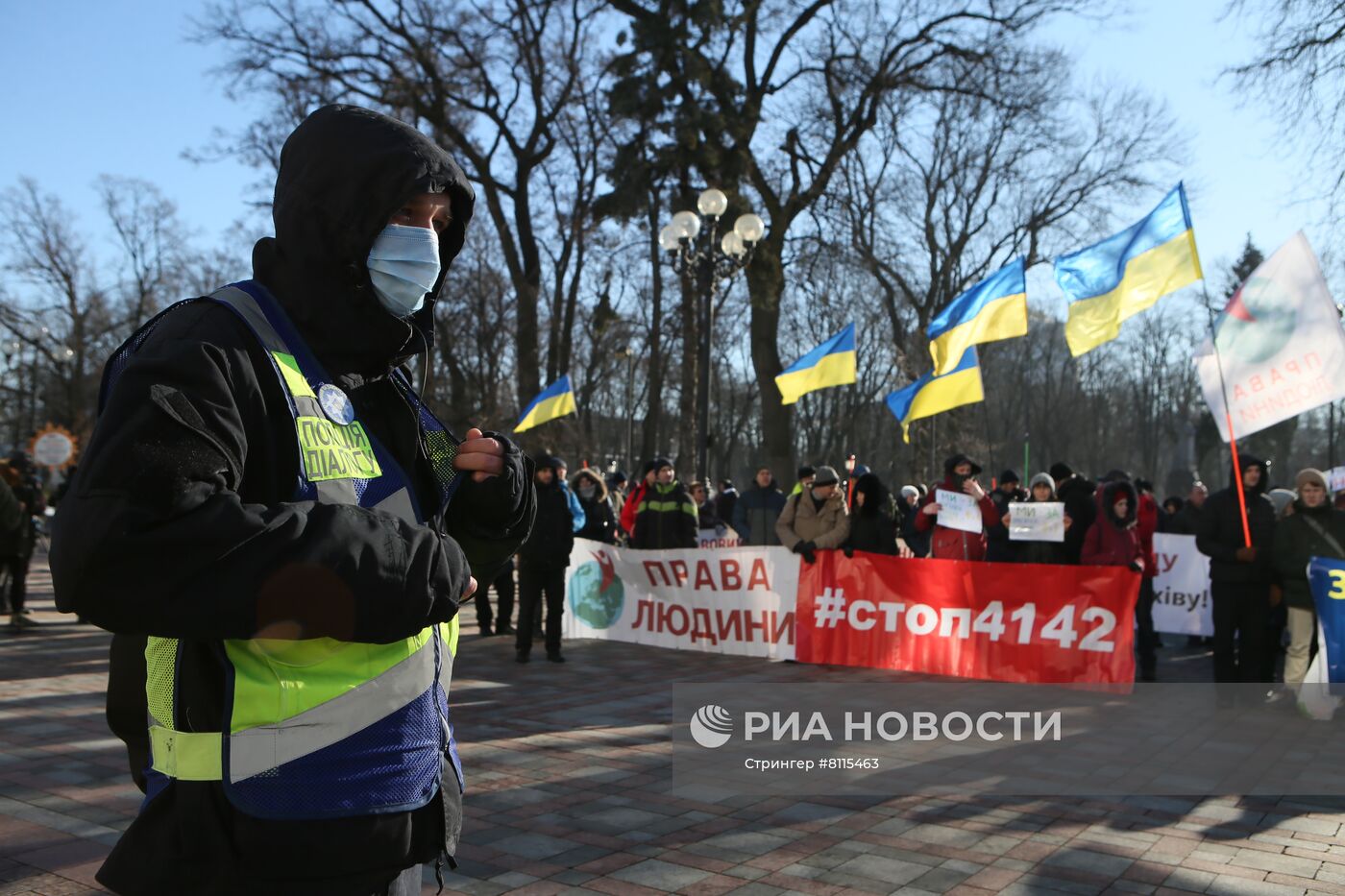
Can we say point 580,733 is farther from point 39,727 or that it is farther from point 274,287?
point 274,287

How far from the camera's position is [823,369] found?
14.4 meters

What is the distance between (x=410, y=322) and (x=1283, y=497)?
11.6 meters

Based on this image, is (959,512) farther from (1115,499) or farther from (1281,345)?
(1281,345)

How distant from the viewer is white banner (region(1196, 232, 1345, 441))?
827 cm

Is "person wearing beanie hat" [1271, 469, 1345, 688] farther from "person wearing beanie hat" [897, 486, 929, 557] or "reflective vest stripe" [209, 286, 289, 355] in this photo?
"reflective vest stripe" [209, 286, 289, 355]

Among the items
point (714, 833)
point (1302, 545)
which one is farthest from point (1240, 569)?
point (714, 833)

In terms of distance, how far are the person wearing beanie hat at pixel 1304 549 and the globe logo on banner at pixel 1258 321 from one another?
981mm

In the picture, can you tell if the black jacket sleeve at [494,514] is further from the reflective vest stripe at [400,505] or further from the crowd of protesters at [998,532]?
the crowd of protesters at [998,532]

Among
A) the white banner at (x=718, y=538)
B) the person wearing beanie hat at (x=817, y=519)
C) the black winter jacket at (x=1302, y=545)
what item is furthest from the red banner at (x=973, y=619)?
the white banner at (x=718, y=538)

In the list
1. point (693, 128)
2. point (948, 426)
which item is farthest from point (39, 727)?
point (948, 426)

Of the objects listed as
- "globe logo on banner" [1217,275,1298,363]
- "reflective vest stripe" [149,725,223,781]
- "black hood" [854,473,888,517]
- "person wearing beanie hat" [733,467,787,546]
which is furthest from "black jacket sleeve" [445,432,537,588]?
"person wearing beanie hat" [733,467,787,546]

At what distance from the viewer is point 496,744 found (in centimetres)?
708

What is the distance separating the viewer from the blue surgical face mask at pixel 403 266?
1849 mm

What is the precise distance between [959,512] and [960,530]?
14.7 inches
